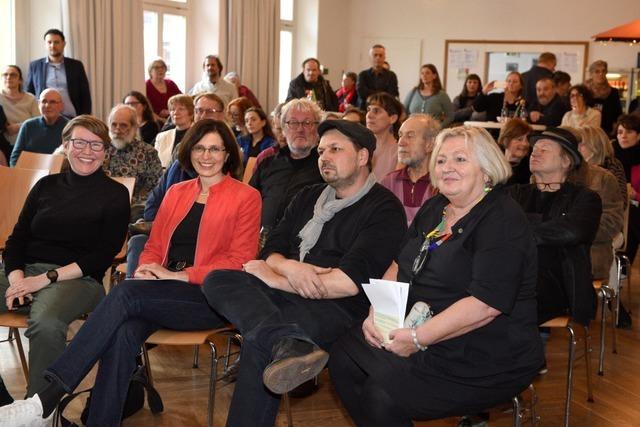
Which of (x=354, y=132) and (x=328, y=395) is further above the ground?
(x=354, y=132)

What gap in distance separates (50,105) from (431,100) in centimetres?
464

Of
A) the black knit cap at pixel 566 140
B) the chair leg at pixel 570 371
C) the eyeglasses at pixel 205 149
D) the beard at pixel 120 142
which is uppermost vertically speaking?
the black knit cap at pixel 566 140

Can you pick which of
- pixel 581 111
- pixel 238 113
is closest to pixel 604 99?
pixel 581 111

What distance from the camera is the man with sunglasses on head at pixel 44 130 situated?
6.47m

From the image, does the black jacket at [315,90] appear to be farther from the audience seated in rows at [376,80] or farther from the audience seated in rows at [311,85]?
the audience seated in rows at [376,80]

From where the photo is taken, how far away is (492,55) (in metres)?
13.7

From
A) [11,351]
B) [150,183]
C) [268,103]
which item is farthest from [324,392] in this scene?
[268,103]

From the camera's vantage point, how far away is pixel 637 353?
4527 mm

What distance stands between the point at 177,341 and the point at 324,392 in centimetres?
102

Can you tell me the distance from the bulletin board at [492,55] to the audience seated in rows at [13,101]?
7913 millimetres

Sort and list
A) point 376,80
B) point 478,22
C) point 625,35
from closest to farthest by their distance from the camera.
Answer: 1. point 625,35
2. point 376,80
3. point 478,22

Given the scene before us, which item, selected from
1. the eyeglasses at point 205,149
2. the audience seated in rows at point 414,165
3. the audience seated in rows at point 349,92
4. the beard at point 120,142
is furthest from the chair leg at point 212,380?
the audience seated in rows at point 349,92

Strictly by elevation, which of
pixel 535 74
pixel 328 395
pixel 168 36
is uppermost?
pixel 168 36

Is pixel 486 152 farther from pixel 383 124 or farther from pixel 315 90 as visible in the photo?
pixel 315 90
